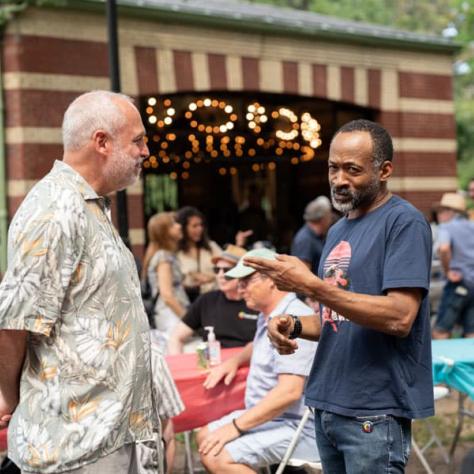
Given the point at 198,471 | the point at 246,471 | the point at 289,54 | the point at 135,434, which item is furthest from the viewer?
the point at 289,54

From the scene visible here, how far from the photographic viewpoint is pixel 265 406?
4578 mm

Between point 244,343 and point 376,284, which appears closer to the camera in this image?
point 376,284

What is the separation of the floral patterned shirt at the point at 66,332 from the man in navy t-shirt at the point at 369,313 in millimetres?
497

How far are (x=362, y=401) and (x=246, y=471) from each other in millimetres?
1783

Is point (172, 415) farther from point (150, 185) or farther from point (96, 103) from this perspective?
point (150, 185)

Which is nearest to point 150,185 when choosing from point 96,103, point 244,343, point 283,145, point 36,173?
point 283,145

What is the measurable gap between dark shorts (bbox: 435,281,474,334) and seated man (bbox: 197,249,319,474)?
4.98m

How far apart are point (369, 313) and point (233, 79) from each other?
9.25m

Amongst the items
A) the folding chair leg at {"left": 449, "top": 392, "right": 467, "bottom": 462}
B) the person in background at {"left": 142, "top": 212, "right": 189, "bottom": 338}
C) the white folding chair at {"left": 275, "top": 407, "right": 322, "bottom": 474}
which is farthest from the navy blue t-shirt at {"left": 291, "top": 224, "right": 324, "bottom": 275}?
the white folding chair at {"left": 275, "top": 407, "right": 322, "bottom": 474}

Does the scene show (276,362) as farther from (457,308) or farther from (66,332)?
(457,308)

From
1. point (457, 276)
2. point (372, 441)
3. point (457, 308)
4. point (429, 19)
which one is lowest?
point (457, 308)

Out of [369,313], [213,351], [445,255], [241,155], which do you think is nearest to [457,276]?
[445,255]

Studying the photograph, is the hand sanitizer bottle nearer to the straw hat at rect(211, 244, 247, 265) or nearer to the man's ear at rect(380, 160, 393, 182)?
the straw hat at rect(211, 244, 247, 265)

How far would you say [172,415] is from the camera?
5.11 meters
